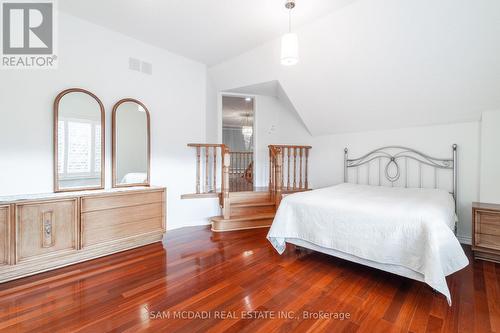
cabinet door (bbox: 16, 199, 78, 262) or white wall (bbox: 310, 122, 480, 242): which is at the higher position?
white wall (bbox: 310, 122, 480, 242)

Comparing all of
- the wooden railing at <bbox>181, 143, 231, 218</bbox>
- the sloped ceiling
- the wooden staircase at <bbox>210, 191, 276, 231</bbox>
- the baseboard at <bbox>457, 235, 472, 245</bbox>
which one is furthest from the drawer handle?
the baseboard at <bbox>457, 235, 472, 245</bbox>

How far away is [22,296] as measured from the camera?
2043 millimetres

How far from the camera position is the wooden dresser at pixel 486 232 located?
2598 mm

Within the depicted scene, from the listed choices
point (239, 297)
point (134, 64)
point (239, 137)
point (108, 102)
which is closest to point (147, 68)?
point (134, 64)

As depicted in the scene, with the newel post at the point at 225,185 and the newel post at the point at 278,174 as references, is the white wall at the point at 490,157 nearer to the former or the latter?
the newel post at the point at 278,174

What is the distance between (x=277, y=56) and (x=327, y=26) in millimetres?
887

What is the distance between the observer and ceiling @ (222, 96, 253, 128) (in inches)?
272

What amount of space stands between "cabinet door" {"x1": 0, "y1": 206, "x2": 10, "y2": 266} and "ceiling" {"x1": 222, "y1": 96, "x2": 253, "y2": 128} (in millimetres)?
4541

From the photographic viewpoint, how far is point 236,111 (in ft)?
27.4

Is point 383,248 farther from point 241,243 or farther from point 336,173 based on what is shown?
point 336,173

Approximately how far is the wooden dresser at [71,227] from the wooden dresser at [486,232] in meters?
3.87

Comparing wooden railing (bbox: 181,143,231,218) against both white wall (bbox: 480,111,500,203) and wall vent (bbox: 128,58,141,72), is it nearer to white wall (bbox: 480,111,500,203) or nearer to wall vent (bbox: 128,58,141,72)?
wall vent (bbox: 128,58,141,72)

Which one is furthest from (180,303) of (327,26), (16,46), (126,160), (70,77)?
(327,26)

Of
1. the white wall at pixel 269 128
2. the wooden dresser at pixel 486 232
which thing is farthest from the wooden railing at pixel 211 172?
the wooden dresser at pixel 486 232
